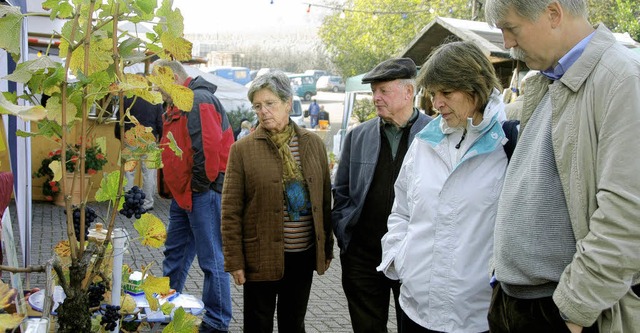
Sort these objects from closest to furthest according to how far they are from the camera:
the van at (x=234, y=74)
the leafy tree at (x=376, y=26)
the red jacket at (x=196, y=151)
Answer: the red jacket at (x=196, y=151)
the leafy tree at (x=376, y=26)
the van at (x=234, y=74)

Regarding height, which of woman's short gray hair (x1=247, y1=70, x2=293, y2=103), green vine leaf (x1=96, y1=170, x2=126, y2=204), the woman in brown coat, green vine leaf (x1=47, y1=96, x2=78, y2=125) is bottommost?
the woman in brown coat

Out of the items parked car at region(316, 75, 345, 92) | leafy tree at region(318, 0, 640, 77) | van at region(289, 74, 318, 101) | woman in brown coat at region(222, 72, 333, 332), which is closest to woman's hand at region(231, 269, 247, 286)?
woman in brown coat at region(222, 72, 333, 332)

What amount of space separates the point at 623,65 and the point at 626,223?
40cm

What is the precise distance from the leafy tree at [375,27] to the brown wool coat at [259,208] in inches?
916

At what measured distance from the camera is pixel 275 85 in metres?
3.84

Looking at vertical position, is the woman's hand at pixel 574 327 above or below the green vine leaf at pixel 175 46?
below

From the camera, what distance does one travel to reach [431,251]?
8.71ft

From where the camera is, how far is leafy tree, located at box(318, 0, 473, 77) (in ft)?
93.1

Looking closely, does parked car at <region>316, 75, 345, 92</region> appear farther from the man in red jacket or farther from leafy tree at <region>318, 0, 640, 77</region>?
the man in red jacket

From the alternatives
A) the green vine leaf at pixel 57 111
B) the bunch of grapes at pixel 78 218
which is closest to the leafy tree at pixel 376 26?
the bunch of grapes at pixel 78 218

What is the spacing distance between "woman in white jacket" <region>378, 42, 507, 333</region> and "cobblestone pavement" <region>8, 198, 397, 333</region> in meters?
2.17

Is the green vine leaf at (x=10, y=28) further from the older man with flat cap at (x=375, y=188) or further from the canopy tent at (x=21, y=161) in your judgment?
the canopy tent at (x=21, y=161)

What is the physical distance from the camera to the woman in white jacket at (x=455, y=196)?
2568 mm

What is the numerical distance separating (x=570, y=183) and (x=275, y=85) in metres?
2.20
